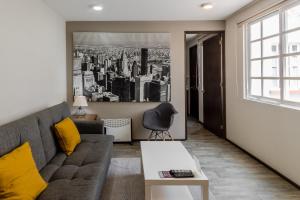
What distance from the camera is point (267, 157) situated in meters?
3.72

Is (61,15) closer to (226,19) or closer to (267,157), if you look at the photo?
(226,19)

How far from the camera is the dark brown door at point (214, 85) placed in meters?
5.48

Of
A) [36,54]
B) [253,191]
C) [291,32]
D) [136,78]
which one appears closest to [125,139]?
[136,78]

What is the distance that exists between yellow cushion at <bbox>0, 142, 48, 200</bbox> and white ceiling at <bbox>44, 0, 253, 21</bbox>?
8.60 feet

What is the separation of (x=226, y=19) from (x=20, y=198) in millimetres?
4610

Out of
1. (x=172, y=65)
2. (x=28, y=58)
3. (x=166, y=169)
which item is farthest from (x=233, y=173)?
(x=28, y=58)

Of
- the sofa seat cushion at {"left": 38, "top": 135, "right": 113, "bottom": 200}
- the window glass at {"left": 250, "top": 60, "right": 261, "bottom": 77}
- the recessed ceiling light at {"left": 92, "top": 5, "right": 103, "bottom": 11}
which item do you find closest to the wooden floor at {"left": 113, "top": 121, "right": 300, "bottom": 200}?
the sofa seat cushion at {"left": 38, "top": 135, "right": 113, "bottom": 200}

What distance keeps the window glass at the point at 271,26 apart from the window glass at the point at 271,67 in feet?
1.21

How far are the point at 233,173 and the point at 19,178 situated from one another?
2.59 m

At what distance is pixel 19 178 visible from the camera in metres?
1.88

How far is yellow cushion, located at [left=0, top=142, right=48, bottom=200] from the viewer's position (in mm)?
1782

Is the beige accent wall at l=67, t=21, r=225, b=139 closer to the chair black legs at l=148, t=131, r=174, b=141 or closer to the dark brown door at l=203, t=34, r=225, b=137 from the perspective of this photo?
the chair black legs at l=148, t=131, r=174, b=141

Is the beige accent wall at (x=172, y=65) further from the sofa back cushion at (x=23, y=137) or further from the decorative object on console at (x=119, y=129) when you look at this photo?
the sofa back cushion at (x=23, y=137)

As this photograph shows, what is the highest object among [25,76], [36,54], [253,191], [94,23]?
[94,23]
